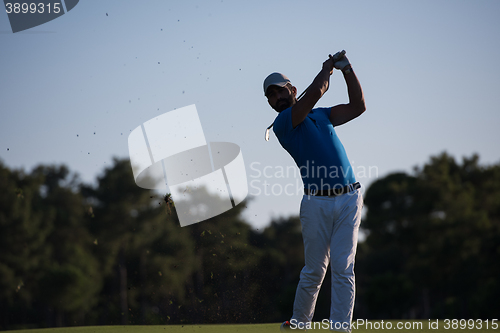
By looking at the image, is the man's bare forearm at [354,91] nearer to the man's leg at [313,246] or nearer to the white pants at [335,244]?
the white pants at [335,244]

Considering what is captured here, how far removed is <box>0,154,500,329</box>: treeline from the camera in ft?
105

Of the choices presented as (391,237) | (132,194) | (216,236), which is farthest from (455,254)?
(132,194)

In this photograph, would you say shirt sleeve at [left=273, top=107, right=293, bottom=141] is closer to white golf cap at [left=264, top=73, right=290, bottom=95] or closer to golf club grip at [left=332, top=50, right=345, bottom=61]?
white golf cap at [left=264, top=73, right=290, bottom=95]

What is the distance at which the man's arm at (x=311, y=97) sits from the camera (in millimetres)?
3982

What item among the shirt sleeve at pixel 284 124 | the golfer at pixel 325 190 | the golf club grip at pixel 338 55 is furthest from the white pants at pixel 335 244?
the golf club grip at pixel 338 55

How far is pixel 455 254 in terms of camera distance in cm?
3269

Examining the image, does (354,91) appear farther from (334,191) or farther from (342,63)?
(334,191)

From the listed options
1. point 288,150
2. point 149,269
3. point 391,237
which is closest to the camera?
point 288,150

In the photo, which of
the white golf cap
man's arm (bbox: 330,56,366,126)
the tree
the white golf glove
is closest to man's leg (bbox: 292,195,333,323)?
man's arm (bbox: 330,56,366,126)

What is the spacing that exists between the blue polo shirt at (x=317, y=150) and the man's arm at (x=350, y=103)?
0.51ft

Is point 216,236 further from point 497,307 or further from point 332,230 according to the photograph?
point 332,230

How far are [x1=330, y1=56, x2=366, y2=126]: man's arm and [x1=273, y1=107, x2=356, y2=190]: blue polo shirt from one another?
154 millimetres

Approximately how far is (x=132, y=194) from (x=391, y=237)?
2326 cm

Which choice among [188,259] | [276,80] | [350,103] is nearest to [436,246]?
[188,259]
